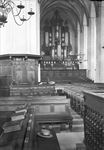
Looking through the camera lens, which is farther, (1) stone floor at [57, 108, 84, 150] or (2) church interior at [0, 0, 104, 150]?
(1) stone floor at [57, 108, 84, 150]

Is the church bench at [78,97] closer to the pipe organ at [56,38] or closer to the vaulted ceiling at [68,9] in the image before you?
the vaulted ceiling at [68,9]

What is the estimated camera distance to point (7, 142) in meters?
2.13

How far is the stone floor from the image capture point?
5391 millimetres

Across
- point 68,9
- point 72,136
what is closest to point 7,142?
point 72,136

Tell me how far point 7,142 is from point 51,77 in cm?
2294

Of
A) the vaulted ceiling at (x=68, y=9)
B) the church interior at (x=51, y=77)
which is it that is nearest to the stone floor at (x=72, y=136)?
the church interior at (x=51, y=77)

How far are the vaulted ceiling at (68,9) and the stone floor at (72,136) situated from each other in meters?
20.8

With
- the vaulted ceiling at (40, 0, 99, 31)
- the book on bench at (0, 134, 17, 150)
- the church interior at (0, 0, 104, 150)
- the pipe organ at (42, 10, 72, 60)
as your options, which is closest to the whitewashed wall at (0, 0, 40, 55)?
the church interior at (0, 0, 104, 150)

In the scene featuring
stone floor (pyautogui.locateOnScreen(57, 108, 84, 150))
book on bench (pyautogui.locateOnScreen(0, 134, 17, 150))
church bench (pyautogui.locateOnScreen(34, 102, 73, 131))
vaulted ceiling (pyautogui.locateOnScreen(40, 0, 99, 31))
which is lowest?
stone floor (pyautogui.locateOnScreen(57, 108, 84, 150))

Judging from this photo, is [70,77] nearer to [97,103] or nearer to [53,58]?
[53,58]

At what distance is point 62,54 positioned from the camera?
29734mm

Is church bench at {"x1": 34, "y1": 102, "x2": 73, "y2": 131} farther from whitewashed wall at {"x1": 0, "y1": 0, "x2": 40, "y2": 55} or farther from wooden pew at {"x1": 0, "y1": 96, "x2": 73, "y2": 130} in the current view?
whitewashed wall at {"x1": 0, "y1": 0, "x2": 40, "y2": 55}

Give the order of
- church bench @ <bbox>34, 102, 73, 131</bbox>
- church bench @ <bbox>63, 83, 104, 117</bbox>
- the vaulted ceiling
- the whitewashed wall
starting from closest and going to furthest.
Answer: church bench @ <bbox>34, 102, 73, 131</bbox>
church bench @ <bbox>63, 83, 104, 117</bbox>
the whitewashed wall
the vaulted ceiling

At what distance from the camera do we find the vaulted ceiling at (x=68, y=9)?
26.1m
